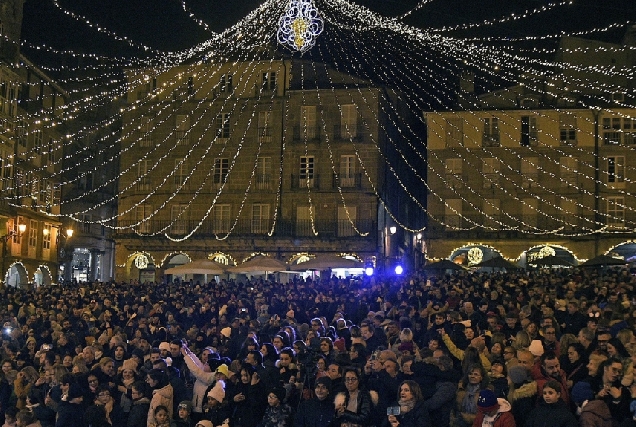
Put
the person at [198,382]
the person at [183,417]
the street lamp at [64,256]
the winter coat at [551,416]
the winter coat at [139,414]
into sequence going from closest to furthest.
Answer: the winter coat at [551,416], the person at [183,417], the winter coat at [139,414], the person at [198,382], the street lamp at [64,256]

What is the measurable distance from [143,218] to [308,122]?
37.8ft

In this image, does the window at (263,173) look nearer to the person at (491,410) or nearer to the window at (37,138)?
the window at (37,138)

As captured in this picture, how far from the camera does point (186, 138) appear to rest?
44.1 metres

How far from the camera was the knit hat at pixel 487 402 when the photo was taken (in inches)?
265

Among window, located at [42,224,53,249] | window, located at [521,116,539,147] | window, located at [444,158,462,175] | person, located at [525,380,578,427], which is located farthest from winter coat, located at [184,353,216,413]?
window, located at [521,116,539,147]

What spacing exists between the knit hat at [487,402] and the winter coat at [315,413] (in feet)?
5.58

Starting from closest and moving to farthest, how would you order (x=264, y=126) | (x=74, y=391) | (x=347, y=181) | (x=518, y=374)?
(x=518, y=374)
(x=74, y=391)
(x=347, y=181)
(x=264, y=126)

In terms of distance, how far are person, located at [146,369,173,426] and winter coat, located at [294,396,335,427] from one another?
5.71 feet

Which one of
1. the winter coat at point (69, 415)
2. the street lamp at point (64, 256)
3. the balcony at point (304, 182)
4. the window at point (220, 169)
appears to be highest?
the window at point (220, 169)

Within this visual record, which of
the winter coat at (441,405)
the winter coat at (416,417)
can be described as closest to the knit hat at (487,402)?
the winter coat at (416,417)

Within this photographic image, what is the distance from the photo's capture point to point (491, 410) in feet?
22.2

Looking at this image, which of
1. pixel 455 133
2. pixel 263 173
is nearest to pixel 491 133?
pixel 455 133

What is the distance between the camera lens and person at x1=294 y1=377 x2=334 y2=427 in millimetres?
7684

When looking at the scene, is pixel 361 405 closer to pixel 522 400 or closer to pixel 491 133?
pixel 522 400
